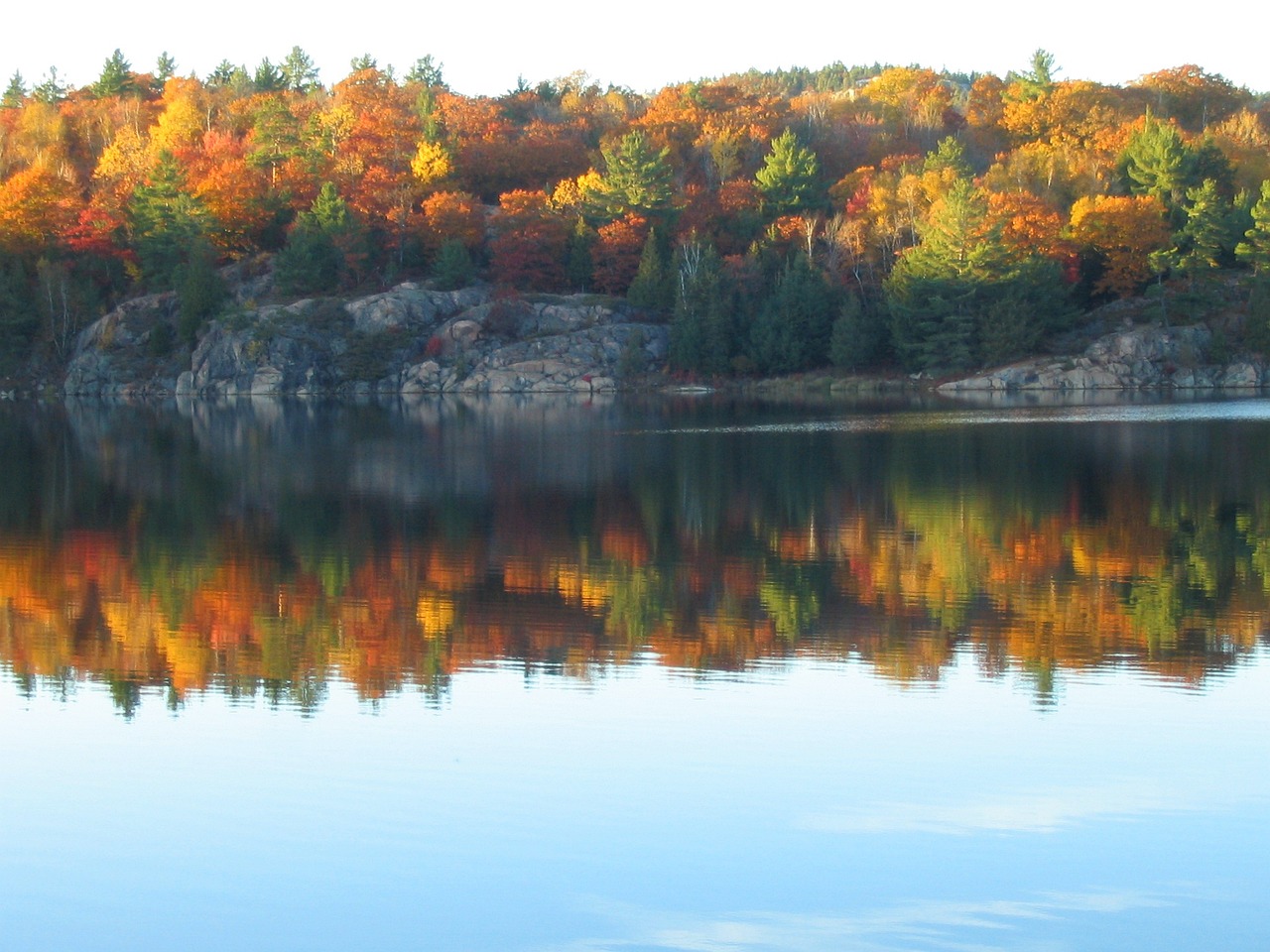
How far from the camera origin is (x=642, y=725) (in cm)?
1284

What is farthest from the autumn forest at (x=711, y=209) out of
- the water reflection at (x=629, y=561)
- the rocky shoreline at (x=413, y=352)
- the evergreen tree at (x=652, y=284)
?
the water reflection at (x=629, y=561)

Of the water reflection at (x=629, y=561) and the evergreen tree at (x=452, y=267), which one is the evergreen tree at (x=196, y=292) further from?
the water reflection at (x=629, y=561)

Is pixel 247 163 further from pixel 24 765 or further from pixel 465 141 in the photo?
pixel 24 765

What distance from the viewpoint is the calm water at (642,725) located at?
8.91 meters

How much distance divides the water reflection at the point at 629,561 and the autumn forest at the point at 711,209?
40.9m

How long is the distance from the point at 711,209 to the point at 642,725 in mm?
85190

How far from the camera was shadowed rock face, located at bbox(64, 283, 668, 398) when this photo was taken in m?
88.6

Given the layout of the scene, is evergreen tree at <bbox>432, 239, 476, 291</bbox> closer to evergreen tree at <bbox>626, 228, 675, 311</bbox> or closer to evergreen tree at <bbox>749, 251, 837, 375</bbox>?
evergreen tree at <bbox>626, 228, 675, 311</bbox>

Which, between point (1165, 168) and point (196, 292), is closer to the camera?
point (1165, 168)

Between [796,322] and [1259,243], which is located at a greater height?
[1259,243]

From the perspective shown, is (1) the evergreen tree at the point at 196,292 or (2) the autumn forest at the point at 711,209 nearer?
(2) the autumn forest at the point at 711,209

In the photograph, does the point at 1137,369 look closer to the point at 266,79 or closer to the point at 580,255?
the point at 580,255

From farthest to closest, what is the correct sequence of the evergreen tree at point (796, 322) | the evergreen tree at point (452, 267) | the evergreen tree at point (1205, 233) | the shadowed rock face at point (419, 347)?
the evergreen tree at point (452, 267) < the shadowed rock face at point (419, 347) < the evergreen tree at point (796, 322) < the evergreen tree at point (1205, 233)

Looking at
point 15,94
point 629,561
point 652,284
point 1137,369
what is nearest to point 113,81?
point 15,94
